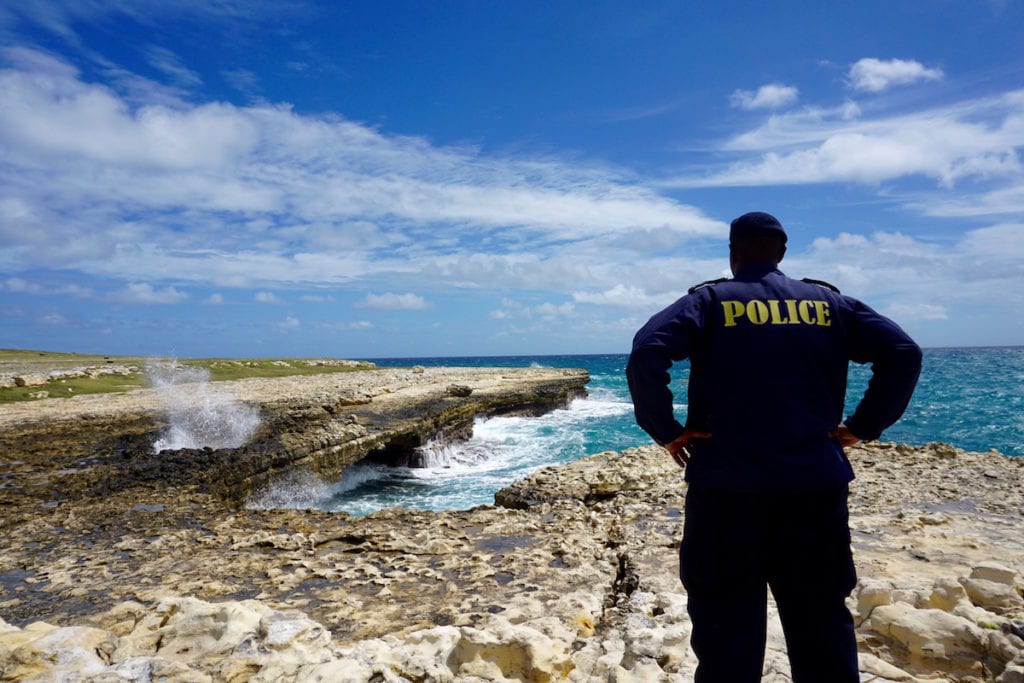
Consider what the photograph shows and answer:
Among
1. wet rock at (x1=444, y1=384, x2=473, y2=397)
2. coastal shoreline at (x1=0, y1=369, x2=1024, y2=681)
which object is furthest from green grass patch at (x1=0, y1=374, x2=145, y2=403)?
coastal shoreline at (x1=0, y1=369, x2=1024, y2=681)

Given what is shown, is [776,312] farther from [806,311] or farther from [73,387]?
[73,387]

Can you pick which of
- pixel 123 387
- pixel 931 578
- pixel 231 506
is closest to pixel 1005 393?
pixel 931 578

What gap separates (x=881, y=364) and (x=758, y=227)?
0.90 m

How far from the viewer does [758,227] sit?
9.53 feet

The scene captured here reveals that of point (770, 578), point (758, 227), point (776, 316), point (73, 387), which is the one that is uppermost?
point (758, 227)

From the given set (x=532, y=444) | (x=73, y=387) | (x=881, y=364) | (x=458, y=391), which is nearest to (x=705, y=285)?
(x=881, y=364)

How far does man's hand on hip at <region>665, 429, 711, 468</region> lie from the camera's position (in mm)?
2764

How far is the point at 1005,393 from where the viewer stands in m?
37.6

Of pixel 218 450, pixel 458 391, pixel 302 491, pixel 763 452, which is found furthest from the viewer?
pixel 458 391

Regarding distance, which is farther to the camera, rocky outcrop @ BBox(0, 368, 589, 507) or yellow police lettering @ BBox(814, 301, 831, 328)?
rocky outcrop @ BBox(0, 368, 589, 507)

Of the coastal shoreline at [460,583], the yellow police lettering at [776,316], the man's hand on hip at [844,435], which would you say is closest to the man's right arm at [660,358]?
the yellow police lettering at [776,316]

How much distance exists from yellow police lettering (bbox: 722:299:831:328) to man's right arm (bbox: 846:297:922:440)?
0.22 meters

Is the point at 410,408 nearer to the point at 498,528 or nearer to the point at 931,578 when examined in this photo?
the point at 498,528

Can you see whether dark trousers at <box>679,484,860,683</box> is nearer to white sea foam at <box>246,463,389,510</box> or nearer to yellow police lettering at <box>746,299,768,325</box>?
yellow police lettering at <box>746,299,768,325</box>
